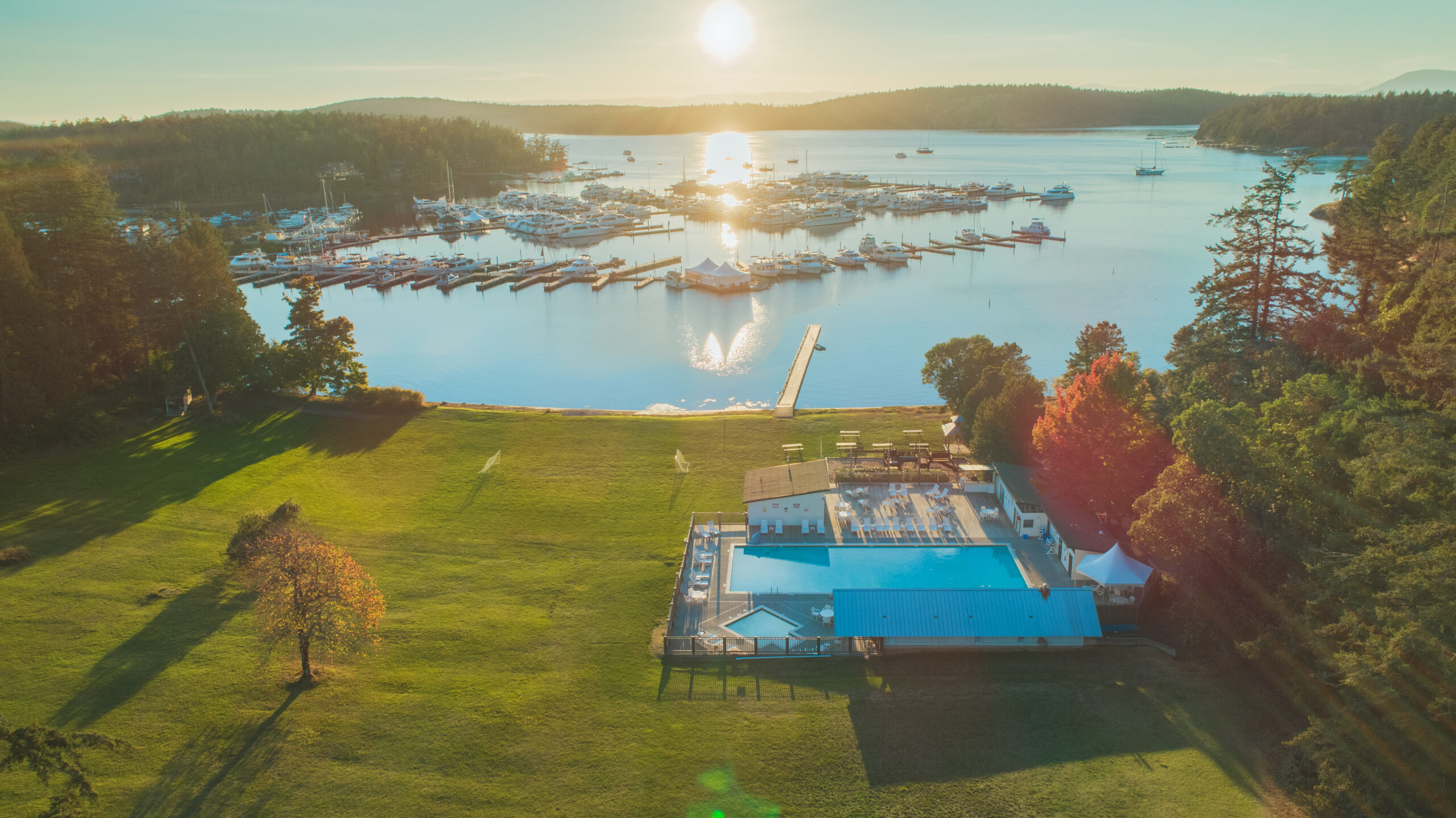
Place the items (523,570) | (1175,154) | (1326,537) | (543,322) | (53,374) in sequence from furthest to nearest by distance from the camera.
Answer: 1. (1175,154)
2. (543,322)
3. (53,374)
4. (523,570)
5. (1326,537)

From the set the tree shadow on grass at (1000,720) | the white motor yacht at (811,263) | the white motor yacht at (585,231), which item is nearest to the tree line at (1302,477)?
the tree shadow on grass at (1000,720)

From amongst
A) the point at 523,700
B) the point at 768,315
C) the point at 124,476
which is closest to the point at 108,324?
the point at 124,476

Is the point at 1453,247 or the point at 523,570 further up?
the point at 1453,247

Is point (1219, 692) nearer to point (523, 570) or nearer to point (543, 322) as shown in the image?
point (523, 570)

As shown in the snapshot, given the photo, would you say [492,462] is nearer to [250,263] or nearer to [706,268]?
[706,268]

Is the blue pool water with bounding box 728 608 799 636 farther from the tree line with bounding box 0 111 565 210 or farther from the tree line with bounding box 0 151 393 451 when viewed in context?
the tree line with bounding box 0 111 565 210

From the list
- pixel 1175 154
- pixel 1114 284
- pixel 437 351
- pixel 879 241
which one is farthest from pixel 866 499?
pixel 1175 154

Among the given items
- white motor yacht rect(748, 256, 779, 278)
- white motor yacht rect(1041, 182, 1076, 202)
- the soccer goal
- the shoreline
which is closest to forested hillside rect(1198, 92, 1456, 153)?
white motor yacht rect(1041, 182, 1076, 202)
